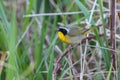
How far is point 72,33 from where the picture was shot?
2.08 metres

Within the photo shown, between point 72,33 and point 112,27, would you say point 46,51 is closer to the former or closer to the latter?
point 72,33

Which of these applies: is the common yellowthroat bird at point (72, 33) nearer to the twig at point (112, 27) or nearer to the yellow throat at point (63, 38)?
the yellow throat at point (63, 38)

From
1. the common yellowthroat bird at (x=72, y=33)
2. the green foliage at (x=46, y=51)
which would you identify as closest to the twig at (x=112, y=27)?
the green foliage at (x=46, y=51)

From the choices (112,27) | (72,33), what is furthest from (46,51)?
(112,27)

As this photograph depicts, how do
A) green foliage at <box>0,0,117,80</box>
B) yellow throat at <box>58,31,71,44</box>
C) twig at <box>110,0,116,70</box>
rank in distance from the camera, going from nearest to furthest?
green foliage at <box>0,0,117,80</box> < twig at <box>110,0,116,70</box> < yellow throat at <box>58,31,71,44</box>

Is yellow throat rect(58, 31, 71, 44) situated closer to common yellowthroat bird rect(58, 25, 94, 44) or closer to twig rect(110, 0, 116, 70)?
common yellowthroat bird rect(58, 25, 94, 44)

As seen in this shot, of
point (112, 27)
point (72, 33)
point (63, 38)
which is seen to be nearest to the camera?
point (112, 27)

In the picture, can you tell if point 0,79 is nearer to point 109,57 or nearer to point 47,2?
point 109,57

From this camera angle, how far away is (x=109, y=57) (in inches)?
71.7

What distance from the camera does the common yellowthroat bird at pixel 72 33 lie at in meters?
1.97

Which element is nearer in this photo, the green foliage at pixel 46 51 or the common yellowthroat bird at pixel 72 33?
the green foliage at pixel 46 51

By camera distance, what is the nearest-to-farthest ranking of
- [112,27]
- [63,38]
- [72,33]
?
[112,27] → [63,38] → [72,33]

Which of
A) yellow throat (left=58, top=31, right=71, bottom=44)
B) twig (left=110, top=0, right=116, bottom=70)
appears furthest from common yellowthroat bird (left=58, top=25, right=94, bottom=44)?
twig (left=110, top=0, right=116, bottom=70)

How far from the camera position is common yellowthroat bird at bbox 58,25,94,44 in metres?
1.97
